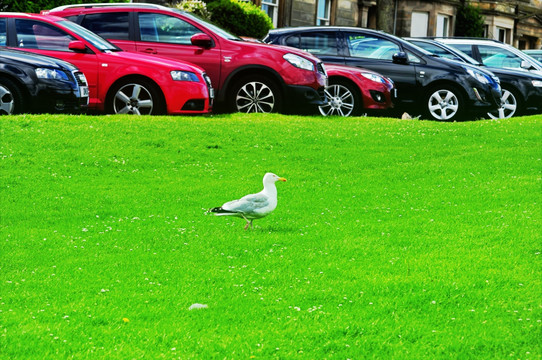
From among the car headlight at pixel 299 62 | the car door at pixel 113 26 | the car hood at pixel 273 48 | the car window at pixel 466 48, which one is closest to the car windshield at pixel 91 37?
the car door at pixel 113 26

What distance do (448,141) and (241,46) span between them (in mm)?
4151

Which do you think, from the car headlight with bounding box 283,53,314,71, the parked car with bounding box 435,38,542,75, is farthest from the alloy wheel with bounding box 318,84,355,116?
the parked car with bounding box 435,38,542,75

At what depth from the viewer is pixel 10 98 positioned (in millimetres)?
13875

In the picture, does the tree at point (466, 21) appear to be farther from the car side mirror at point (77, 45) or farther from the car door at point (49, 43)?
the car side mirror at point (77, 45)

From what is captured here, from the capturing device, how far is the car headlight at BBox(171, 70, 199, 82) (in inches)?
576

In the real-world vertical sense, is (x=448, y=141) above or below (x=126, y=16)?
below

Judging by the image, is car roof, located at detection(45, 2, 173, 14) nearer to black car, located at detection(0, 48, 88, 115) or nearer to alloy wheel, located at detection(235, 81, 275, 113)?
alloy wheel, located at detection(235, 81, 275, 113)

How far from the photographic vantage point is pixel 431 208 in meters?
9.45

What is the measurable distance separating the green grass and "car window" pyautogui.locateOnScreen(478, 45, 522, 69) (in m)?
7.60

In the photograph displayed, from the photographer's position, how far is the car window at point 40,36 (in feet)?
49.8

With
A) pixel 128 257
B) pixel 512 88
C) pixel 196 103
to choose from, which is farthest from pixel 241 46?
pixel 128 257

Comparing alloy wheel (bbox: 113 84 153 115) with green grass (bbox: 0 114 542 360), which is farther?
alloy wheel (bbox: 113 84 153 115)

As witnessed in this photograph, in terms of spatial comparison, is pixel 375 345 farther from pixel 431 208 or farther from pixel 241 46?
pixel 241 46

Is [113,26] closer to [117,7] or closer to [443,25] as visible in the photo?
[117,7]
